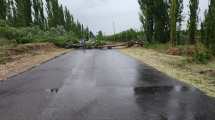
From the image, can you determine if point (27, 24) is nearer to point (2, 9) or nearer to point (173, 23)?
point (2, 9)

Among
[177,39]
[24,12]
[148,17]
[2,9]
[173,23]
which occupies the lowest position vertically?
[177,39]

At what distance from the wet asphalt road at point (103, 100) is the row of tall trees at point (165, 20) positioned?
19109mm

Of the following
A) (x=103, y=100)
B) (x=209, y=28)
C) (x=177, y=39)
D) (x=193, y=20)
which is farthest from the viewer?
(x=177, y=39)

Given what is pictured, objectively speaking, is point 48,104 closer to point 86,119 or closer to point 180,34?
point 86,119

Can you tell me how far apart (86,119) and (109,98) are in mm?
2062

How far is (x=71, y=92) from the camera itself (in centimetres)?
924

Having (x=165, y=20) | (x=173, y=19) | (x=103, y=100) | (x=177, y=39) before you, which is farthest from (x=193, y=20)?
(x=103, y=100)

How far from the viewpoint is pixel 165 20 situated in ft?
114

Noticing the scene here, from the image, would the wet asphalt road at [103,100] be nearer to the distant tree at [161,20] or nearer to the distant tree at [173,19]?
the distant tree at [173,19]

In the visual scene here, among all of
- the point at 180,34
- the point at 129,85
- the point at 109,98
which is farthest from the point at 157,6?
the point at 109,98

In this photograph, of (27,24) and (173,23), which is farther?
(27,24)

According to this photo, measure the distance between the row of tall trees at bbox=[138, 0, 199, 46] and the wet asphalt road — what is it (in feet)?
62.7

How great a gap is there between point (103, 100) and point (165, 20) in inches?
1101

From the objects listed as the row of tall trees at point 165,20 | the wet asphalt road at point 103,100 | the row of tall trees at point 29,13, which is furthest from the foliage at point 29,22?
the wet asphalt road at point 103,100
